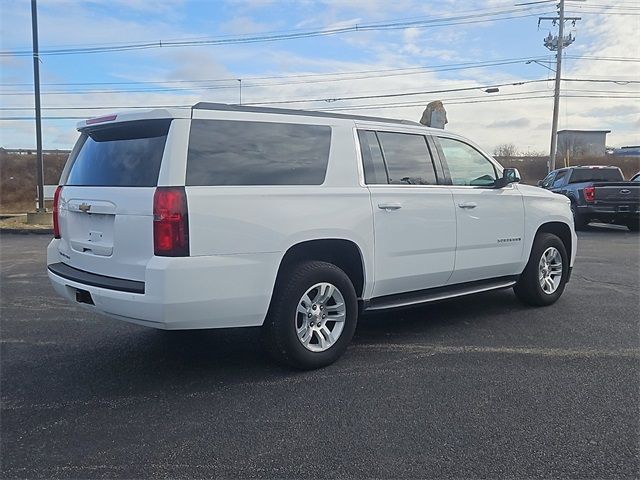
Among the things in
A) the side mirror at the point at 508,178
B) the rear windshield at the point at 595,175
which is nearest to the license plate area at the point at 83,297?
the side mirror at the point at 508,178

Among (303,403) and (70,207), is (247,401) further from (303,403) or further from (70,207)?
(70,207)

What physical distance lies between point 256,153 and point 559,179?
16006mm

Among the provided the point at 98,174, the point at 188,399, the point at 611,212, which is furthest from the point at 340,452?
the point at 611,212

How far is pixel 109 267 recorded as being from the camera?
391 cm

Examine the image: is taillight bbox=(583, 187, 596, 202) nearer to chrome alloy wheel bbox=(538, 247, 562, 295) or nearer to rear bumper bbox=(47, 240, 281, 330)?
chrome alloy wheel bbox=(538, 247, 562, 295)

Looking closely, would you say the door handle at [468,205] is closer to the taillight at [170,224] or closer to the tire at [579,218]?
the taillight at [170,224]

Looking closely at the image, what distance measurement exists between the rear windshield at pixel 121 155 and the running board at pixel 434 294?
2.10 meters

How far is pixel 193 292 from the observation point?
3611 millimetres

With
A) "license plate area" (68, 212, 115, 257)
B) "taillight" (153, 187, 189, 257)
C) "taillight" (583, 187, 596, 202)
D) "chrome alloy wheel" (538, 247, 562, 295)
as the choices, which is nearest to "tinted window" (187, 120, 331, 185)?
"taillight" (153, 187, 189, 257)

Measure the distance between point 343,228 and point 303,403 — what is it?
1382 mm

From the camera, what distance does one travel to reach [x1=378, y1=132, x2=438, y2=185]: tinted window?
488 cm

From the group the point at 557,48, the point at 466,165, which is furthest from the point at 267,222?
the point at 557,48

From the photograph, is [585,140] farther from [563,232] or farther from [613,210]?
[563,232]

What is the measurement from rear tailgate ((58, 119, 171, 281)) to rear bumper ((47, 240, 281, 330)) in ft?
0.43
